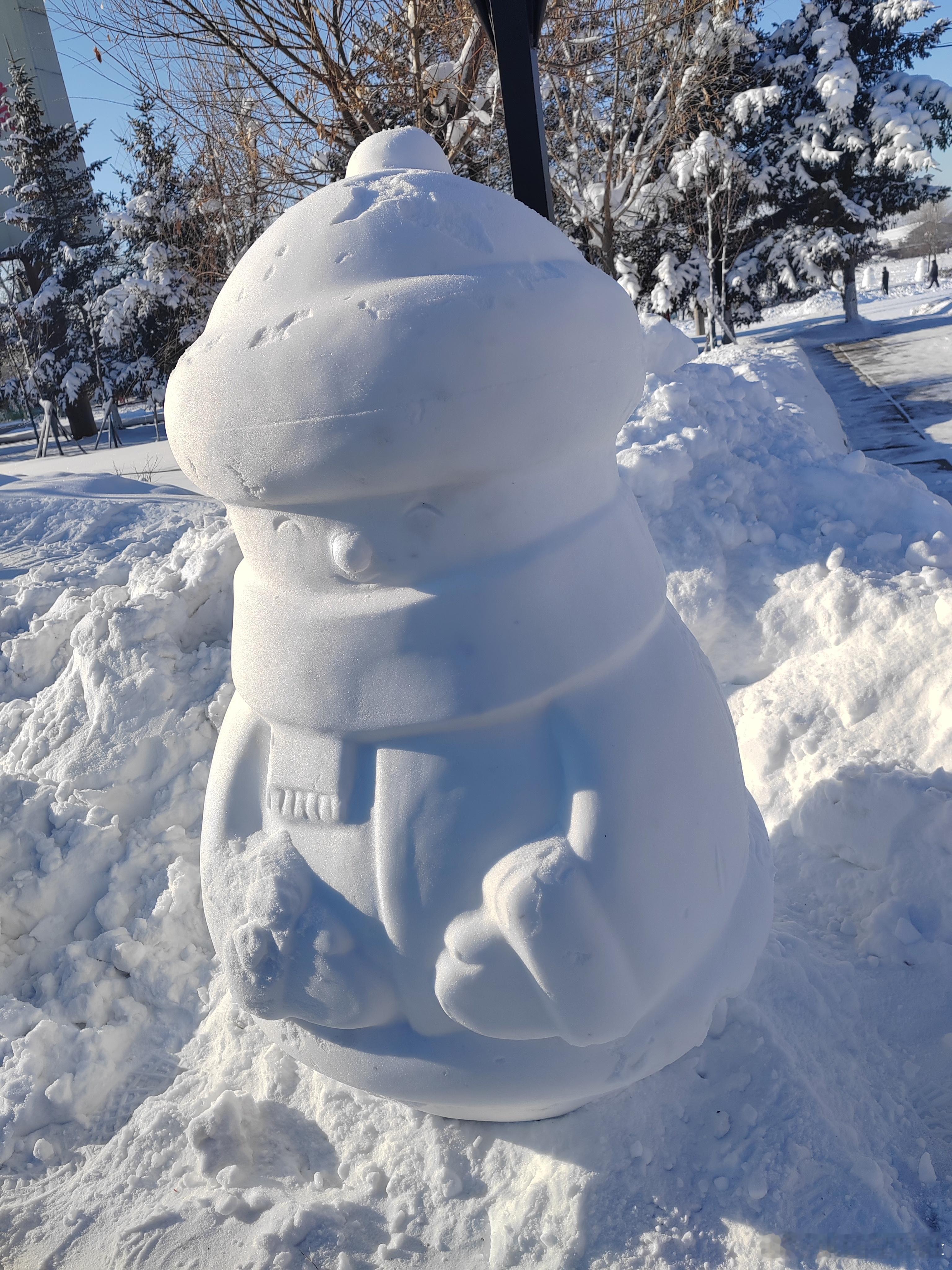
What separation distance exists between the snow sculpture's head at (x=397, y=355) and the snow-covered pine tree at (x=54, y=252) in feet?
57.3

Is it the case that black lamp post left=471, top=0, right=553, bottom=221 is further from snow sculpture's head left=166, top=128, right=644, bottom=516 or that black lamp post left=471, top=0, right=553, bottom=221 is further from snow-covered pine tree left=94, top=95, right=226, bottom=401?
snow-covered pine tree left=94, top=95, right=226, bottom=401

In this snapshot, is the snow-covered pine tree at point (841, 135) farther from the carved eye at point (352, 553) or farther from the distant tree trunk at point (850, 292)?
the carved eye at point (352, 553)

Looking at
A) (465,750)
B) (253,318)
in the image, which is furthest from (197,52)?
(465,750)

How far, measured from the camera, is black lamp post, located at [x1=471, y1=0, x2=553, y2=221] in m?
2.58

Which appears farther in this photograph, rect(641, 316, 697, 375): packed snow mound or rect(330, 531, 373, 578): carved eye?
rect(641, 316, 697, 375): packed snow mound

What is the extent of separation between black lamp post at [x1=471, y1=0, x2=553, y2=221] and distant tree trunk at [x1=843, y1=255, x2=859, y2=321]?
1608 centimetres

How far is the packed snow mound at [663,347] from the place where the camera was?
5.80 m

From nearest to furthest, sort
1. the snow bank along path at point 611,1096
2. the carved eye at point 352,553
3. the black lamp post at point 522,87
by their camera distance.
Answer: the carved eye at point 352,553, the snow bank along path at point 611,1096, the black lamp post at point 522,87

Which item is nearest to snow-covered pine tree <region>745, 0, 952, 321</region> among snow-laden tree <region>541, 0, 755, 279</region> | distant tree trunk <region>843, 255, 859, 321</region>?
distant tree trunk <region>843, 255, 859, 321</region>

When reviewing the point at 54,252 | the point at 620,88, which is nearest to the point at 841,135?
the point at 620,88

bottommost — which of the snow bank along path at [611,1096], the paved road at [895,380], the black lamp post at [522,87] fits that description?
the paved road at [895,380]

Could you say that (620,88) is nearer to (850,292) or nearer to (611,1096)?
(611,1096)

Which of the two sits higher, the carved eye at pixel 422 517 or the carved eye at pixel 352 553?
the carved eye at pixel 422 517

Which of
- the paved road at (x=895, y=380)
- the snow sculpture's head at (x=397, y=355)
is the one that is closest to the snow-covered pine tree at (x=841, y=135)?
the paved road at (x=895, y=380)
